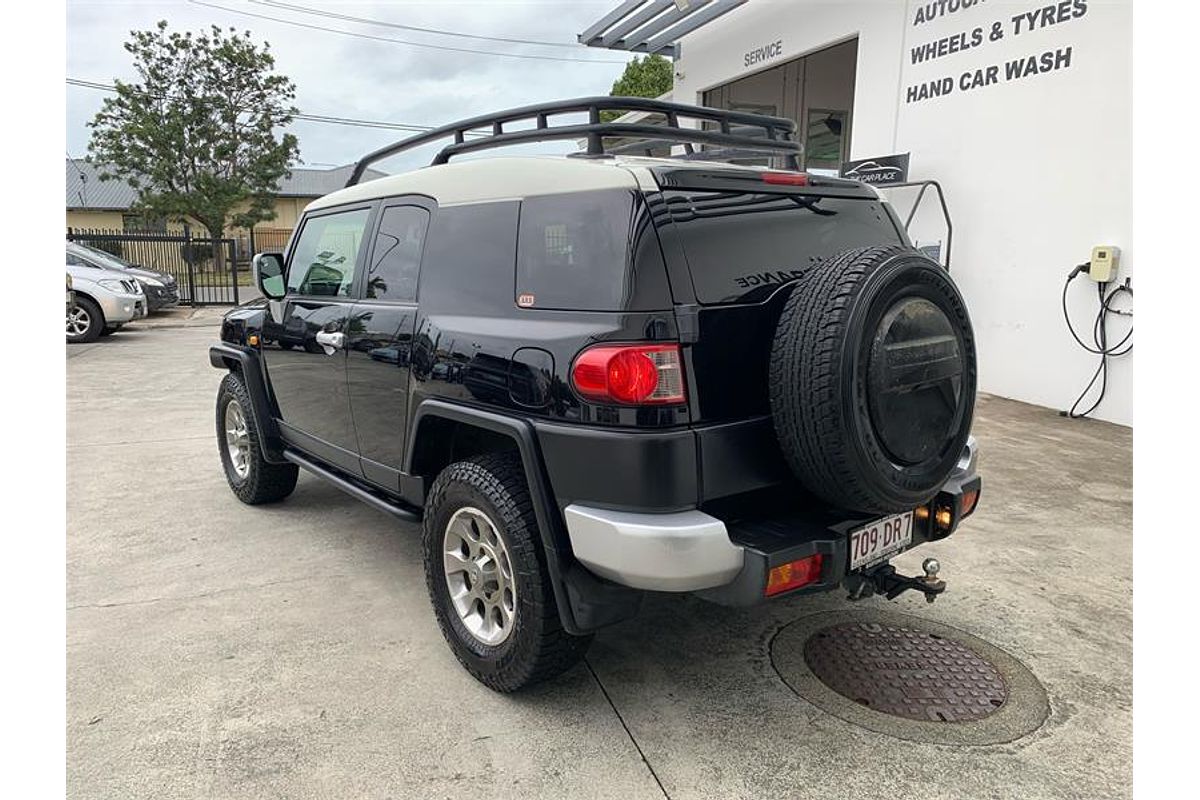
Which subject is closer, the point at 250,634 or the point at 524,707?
the point at 524,707

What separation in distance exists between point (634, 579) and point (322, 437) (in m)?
2.23

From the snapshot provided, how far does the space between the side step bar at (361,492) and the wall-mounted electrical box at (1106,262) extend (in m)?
6.41

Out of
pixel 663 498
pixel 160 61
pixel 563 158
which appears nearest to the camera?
pixel 663 498

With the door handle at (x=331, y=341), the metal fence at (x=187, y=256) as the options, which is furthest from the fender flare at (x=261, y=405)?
the metal fence at (x=187, y=256)

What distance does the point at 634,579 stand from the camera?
2.29m

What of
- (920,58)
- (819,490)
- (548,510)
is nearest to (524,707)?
(548,510)

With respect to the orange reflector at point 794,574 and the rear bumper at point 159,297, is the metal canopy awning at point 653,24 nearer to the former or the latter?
the rear bumper at point 159,297

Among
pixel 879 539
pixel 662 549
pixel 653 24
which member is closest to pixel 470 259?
pixel 662 549

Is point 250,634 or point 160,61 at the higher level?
point 160,61

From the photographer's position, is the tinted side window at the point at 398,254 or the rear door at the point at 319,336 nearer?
the tinted side window at the point at 398,254

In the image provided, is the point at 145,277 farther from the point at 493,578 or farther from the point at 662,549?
the point at 662,549

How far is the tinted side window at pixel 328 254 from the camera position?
3738 millimetres

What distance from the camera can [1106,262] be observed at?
6785 mm

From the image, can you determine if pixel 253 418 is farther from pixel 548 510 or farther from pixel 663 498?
pixel 663 498
